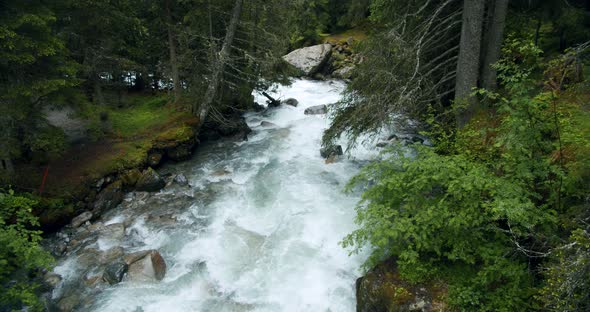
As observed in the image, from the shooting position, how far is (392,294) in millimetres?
6109

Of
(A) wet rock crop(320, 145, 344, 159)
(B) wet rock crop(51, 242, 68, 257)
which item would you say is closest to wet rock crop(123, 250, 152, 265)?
(B) wet rock crop(51, 242, 68, 257)

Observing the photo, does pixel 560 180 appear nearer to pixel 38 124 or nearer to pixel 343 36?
pixel 38 124

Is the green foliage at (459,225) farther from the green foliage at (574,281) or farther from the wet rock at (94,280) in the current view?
the wet rock at (94,280)

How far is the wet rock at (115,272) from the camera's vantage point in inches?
313

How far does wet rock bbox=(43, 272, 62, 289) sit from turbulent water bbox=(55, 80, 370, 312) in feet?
0.46

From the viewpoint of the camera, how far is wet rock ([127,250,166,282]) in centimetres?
805

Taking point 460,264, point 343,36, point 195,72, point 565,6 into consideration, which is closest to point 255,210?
point 460,264

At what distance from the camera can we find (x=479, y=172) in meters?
5.85

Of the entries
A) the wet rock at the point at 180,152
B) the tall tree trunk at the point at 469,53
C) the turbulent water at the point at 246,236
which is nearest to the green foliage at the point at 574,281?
the turbulent water at the point at 246,236

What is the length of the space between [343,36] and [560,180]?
30.4 metres

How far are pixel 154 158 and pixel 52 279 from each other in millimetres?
5987

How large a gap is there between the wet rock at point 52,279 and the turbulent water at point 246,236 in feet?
0.46

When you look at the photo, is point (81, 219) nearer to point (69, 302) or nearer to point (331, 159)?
point (69, 302)

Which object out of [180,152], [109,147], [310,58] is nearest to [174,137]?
[180,152]
